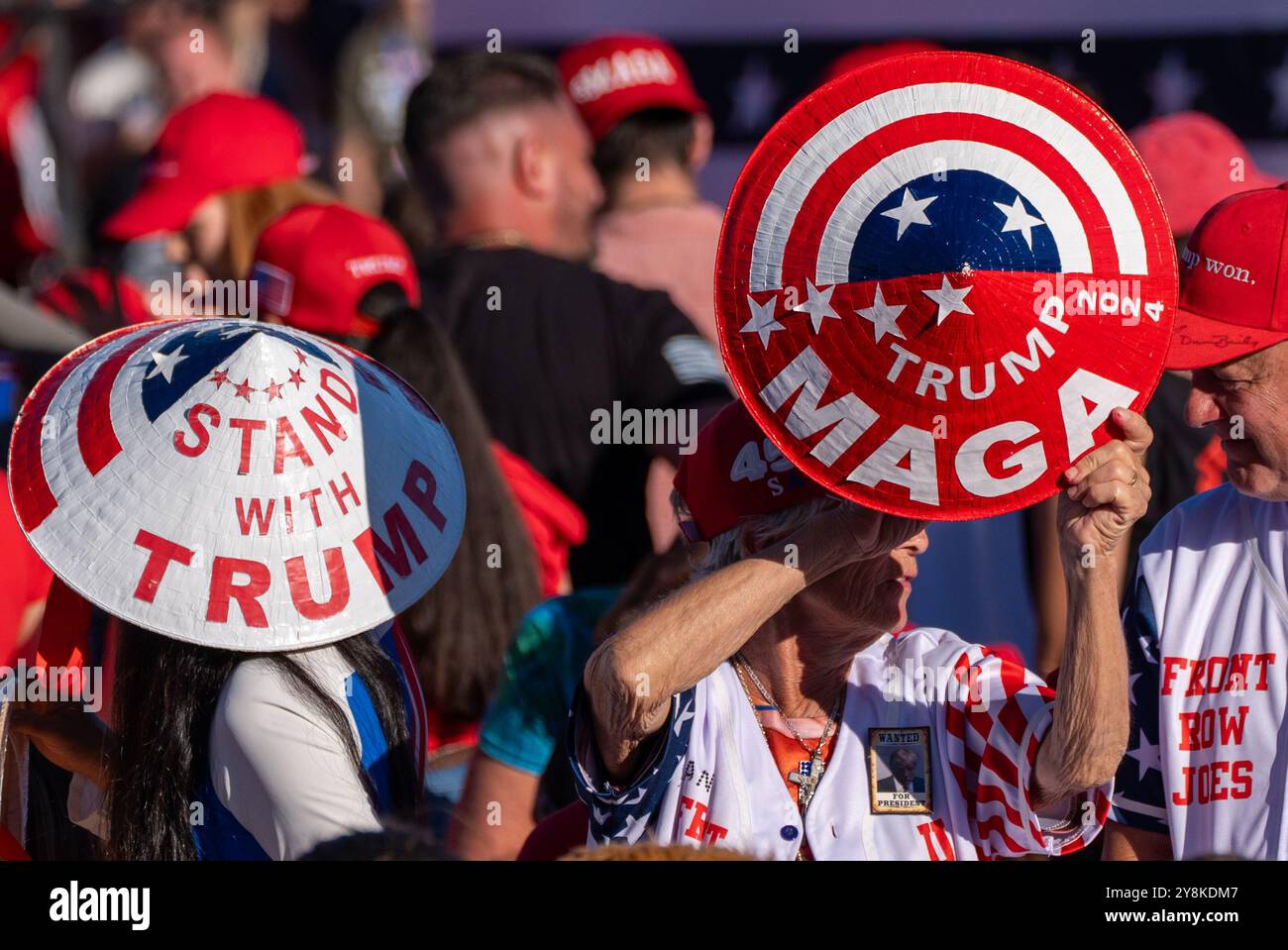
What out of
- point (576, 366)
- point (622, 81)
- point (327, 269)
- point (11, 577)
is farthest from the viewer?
point (622, 81)

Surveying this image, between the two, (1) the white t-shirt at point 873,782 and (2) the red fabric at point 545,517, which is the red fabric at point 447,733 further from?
(1) the white t-shirt at point 873,782

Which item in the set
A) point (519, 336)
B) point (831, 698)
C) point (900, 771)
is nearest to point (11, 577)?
point (831, 698)

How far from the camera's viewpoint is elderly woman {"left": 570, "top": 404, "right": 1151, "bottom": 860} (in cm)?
244

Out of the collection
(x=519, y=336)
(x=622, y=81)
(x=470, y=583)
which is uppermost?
(x=622, y=81)

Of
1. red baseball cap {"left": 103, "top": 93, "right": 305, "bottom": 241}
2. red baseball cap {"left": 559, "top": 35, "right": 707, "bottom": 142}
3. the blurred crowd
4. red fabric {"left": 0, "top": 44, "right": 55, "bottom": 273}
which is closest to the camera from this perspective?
the blurred crowd

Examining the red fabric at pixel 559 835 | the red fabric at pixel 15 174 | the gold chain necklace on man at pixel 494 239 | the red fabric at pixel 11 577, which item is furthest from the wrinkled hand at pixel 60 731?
the red fabric at pixel 15 174

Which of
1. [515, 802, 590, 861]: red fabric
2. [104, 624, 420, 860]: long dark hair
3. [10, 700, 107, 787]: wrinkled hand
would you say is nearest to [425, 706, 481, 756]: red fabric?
[515, 802, 590, 861]: red fabric

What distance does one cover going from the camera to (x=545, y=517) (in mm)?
4164

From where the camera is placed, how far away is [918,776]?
267cm

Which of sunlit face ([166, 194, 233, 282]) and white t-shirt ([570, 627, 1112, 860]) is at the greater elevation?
sunlit face ([166, 194, 233, 282])

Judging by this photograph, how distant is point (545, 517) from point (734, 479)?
155 centimetres

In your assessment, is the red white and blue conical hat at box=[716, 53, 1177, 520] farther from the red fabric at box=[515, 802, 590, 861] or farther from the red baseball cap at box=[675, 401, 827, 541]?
the red fabric at box=[515, 802, 590, 861]

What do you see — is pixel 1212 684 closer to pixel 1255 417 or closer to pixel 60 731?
pixel 1255 417

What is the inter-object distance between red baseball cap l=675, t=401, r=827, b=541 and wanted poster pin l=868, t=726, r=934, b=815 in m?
0.40
